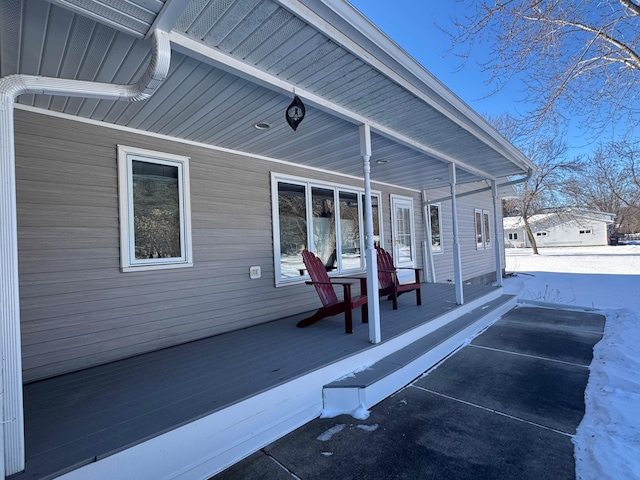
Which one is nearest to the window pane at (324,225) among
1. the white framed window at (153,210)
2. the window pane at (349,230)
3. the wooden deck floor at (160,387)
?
the window pane at (349,230)

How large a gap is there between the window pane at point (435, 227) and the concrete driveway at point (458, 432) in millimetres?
4869

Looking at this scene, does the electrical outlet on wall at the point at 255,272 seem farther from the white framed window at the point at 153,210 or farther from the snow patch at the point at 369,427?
the snow patch at the point at 369,427

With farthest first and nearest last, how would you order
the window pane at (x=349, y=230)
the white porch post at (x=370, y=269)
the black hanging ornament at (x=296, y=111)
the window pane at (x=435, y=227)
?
the window pane at (x=435, y=227), the window pane at (x=349, y=230), the white porch post at (x=370, y=269), the black hanging ornament at (x=296, y=111)

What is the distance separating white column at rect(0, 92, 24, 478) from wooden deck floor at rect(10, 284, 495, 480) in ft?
0.52

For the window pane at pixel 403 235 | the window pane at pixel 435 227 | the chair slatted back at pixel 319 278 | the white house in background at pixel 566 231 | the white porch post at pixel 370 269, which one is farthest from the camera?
the white house in background at pixel 566 231

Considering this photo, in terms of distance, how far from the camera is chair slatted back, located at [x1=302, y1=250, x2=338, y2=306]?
3920mm

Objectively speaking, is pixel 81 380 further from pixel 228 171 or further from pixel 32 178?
pixel 228 171

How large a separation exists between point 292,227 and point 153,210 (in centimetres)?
196

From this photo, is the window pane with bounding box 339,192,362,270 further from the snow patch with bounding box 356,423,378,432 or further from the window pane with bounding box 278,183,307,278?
the snow patch with bounding box 356,423,378,432

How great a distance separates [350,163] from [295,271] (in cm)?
188

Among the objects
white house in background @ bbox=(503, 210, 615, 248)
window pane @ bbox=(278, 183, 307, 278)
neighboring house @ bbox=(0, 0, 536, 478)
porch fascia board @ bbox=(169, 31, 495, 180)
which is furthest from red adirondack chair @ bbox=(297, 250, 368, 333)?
white house in background @ bbox=(503, 210, 615, 248)

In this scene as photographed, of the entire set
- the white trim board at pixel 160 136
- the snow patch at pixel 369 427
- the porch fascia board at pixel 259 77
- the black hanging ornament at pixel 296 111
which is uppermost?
the white trim board at pixel 160 136

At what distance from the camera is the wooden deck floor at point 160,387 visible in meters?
1.75

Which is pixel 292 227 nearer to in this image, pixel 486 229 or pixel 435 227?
pixel 435 227
